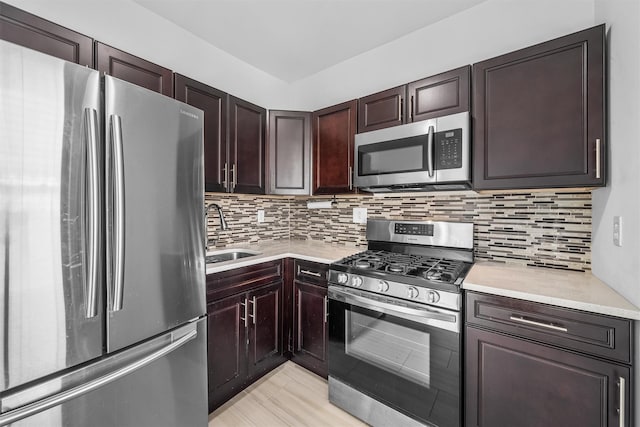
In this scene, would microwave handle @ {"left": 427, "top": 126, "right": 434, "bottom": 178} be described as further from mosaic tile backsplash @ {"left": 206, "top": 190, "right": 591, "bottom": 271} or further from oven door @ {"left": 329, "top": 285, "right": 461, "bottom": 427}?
oven door @ {"left": 329, "top": 285, "right": 461, "bottom": 427}

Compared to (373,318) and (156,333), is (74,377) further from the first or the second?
(373,318)

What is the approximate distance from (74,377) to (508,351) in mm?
1754

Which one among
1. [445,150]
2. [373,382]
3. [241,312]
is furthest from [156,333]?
[445,150]

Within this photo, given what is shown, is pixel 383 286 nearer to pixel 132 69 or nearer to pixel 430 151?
pixel 430 151

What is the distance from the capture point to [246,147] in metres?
2.25

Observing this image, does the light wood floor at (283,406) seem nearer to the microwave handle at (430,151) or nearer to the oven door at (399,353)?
the oven door at (399,353)

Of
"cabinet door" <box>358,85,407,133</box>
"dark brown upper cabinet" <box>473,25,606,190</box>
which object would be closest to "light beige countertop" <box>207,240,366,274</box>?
"cabinet door" <box>358,85,407,133</box>

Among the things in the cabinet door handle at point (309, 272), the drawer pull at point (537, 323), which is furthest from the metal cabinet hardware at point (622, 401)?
the cabinet door handle at point (309, 272)

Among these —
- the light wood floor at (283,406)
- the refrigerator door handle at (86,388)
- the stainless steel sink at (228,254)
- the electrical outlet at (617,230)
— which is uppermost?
the electrical outlet at (617,230)

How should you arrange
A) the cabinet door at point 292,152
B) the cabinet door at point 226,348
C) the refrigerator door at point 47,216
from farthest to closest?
the cabinet door at point 292,152
the cabinet door at point 226,348
the refrigerator door at point 47,216

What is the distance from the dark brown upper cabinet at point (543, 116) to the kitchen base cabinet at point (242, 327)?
5.23ft

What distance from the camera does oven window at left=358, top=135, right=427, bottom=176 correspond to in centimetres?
178

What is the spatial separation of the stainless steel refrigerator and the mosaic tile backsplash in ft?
3.78

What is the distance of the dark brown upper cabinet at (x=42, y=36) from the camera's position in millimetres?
1189
